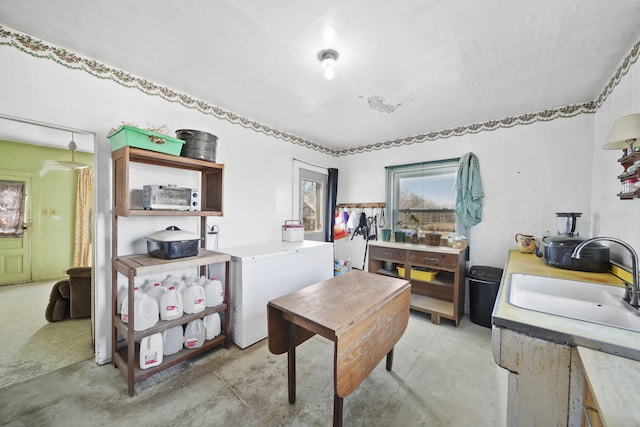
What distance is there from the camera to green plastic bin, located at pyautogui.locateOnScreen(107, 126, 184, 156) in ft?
5.50

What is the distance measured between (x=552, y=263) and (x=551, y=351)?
1.32m

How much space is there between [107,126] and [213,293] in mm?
1602

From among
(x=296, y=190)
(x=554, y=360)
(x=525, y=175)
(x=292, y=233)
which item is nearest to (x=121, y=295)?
(x=292, y=233)

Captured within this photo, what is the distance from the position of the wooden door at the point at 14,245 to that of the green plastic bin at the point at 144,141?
3.84 meters

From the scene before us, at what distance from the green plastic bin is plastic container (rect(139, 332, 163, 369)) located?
139cm

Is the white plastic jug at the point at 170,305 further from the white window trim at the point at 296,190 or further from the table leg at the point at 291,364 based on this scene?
the white window trim at the point at 296,190

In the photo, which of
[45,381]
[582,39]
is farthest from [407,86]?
[45,381]

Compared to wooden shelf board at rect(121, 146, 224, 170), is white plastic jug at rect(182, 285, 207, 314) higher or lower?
lower

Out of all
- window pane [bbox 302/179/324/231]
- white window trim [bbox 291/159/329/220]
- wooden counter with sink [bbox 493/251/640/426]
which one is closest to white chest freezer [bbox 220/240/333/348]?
white window trim [bbox 291/159/329/220]

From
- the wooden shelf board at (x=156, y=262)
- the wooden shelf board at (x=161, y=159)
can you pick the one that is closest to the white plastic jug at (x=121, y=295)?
the wooden shelf board at (x=156, y=262)

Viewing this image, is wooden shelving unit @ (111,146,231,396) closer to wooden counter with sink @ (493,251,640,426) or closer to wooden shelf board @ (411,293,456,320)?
wooden counter with sink @ (493,251,640,426)

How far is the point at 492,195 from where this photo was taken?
2805 mm

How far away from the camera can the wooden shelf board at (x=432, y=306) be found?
269 cm

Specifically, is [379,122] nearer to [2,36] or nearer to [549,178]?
[549,178]
